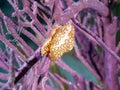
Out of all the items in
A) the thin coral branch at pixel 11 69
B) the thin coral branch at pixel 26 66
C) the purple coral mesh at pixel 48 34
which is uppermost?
the thin coral branch at pixel 11 69

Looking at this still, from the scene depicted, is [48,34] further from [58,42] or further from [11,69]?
[11,69]

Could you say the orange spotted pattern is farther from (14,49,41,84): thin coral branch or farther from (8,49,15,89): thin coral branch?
(8,49,15,89): thin coral branch

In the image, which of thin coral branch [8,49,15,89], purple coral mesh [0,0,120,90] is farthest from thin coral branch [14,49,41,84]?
thin coral branch [8,49,15,89]

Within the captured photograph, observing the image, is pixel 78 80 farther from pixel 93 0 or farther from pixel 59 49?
pixel 59 49

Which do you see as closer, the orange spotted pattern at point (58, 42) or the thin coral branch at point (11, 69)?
the thin coral branch at point (11, 69)

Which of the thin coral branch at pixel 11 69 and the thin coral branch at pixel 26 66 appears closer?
the thin coral branch at pixel 11 69

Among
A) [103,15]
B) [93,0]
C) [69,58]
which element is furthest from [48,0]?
[69,58]

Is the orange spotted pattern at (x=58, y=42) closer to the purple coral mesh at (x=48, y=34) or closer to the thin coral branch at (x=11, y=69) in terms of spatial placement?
the purple coral mesh at (x=48, y=34)

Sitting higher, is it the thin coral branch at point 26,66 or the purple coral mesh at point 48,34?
the thin coral branch at point 26,66

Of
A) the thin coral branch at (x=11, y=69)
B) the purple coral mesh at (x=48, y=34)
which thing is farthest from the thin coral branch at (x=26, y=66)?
the thin coral branch at (x=11, y=69)
